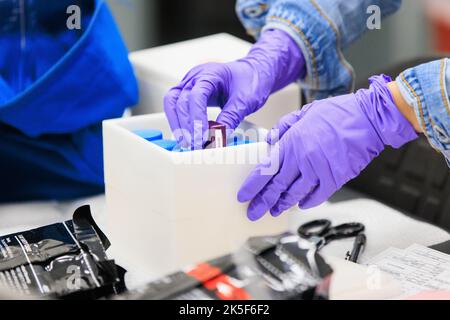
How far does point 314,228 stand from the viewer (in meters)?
1.00

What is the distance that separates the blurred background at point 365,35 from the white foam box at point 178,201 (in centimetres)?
140

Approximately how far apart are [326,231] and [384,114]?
0.19 meters

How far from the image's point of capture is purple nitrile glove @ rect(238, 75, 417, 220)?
2.88 feet

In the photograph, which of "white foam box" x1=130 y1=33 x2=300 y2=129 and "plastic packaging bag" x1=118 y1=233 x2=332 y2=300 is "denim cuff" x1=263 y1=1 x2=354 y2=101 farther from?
"plastic packaging bag" x1=118 y1=233 x2=332 y2=300

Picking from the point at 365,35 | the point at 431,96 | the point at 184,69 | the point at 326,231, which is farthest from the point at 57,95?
the point at 365,35

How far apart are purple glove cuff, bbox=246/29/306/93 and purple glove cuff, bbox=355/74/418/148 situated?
0.22m

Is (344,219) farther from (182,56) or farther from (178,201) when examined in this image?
(182,56)

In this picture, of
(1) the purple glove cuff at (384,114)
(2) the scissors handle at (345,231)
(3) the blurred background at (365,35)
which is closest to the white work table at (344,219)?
(2) the scissors handle at (345,231)

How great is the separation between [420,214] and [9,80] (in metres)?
0.74

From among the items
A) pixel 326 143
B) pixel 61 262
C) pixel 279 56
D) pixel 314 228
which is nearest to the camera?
pixel 61 262

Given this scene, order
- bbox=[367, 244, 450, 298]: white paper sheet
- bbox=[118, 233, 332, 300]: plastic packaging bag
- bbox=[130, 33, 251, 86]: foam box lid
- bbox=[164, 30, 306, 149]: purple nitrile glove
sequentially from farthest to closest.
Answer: bbox=[130, 33, 251, 86]: foam box lid
bbox=[164, 30, 306, 149]: purple nitrile glove
bbox=[367, 244, 450, 298]: white paper sheet
bbox=[118, 233, 332, 300]: plastic packaging bag

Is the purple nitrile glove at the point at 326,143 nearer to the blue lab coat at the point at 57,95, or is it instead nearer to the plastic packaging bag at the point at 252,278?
the plastic packaging bag at the point at 252,278

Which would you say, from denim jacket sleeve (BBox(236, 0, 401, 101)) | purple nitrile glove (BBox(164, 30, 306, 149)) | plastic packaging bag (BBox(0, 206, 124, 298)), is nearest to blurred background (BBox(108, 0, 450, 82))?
denim jacket sleeve (BBox(236, 0, 401, 101))
